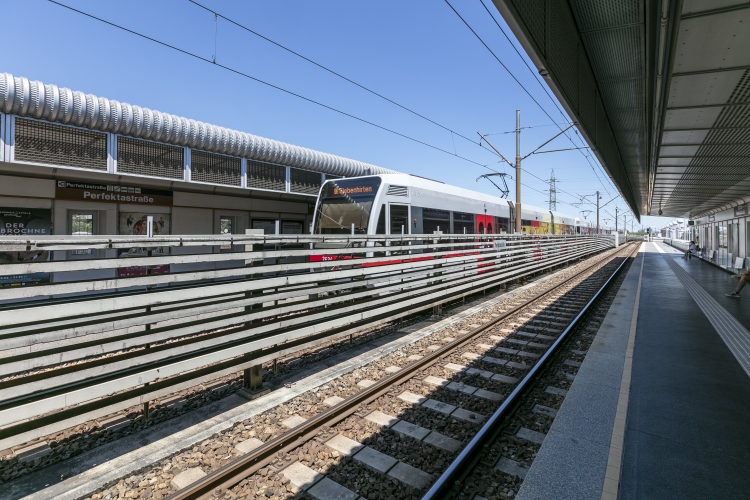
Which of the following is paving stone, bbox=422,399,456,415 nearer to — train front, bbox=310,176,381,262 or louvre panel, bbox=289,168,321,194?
train front, bbox=310,176,381,262

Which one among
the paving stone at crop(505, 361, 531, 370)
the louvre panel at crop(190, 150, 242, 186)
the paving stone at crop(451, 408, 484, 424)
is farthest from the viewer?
the louvre panel at crop(190, 150, 242, 186)

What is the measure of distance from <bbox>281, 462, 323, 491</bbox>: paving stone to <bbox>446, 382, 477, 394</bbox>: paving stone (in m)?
2.23

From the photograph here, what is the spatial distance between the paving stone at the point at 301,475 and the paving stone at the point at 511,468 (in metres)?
1.49

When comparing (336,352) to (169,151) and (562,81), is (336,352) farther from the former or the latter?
(169,151)

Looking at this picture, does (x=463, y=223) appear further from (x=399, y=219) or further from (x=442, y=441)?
(x=442, y=441)

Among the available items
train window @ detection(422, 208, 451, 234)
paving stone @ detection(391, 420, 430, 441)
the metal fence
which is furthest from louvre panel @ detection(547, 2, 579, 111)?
train window @ detection(422, 208, 451, 234)

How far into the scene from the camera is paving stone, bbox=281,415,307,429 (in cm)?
394

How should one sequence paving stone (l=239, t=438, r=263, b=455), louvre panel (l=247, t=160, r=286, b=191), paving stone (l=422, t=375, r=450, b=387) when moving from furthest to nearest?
louvre panel (l=247, t=160, r=286, b=191) → paving stone (l=422, t=375, r=450, b=387) → paving stone (l=239, t=438, r=263, b=455)

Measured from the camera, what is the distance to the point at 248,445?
358 centimetres

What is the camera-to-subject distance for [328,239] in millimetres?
5762

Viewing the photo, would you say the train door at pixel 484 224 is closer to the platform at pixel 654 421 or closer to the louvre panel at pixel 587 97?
the louvre panel at pixel 587 97

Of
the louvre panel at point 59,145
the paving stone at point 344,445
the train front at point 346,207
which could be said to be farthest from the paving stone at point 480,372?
the louvre panel at point 59,145

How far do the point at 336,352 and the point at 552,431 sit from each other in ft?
11.2

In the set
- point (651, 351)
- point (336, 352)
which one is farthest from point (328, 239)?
point (651, 351)
